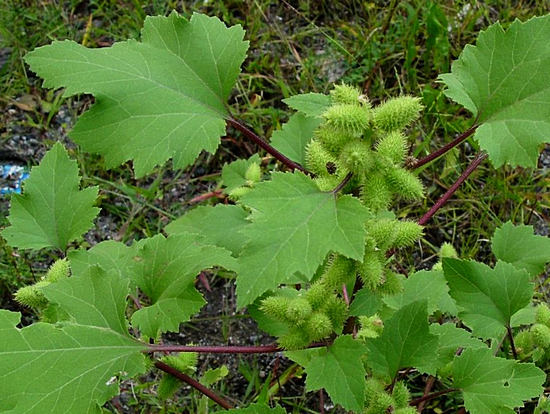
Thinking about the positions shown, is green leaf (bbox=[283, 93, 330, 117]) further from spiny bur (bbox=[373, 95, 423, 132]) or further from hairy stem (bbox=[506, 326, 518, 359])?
hairy stem (bbox=[506, 326, 518, 359])

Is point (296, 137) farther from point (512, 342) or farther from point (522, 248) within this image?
point (512, 342)

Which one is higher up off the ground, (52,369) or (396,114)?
(396,114)

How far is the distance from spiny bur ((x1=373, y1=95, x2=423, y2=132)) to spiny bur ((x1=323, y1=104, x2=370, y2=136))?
0.14 feet

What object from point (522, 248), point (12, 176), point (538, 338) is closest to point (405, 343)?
point (538, 338)

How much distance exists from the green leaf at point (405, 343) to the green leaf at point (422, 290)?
300 millimetres

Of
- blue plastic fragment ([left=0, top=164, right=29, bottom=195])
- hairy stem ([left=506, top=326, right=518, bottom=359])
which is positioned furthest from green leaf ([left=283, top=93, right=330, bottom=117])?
blue plastic fragment ([left=0, top=164, right=29, bottom=195])

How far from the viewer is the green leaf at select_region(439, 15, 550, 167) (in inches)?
65.9

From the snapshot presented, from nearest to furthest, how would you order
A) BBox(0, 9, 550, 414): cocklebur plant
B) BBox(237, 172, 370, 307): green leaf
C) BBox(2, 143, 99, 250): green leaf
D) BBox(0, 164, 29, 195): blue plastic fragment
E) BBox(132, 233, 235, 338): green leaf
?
BBox(237, 172, 370, 307): green leaf → BBox(0, 9, 550, 414): cocklebur plant → BBox(132, 233, 235, 338): green leaf → BBox(2, 143, 99, 250): green leaf → BBox(0, 164, 29, 195): blue plastic fragment

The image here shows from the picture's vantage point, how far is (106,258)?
208 cm

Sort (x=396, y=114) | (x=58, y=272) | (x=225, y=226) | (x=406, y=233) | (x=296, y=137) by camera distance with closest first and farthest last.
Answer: (x=396, y=114) < (x=406, y=233) < (x=58, y=272) < (x=225, y=226) < (x=296, y=137)

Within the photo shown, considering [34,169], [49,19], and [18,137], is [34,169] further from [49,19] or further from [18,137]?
[49,19]

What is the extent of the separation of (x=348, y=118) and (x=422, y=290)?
86cm

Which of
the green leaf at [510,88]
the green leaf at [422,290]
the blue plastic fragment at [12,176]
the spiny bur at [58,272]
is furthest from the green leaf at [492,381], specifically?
the blue plastic fragment at [12,176]

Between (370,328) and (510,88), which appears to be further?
(370,328)
